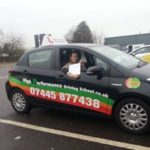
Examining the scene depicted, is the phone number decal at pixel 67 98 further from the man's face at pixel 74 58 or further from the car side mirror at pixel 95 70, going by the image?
the man's face at pixel 74 58

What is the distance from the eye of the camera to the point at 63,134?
5.80m

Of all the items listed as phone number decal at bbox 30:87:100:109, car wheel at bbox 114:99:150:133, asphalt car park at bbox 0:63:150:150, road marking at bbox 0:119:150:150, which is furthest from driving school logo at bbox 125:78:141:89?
road marking at bbox 0:119:150:150

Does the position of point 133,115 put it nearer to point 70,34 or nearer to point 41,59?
point 41,59

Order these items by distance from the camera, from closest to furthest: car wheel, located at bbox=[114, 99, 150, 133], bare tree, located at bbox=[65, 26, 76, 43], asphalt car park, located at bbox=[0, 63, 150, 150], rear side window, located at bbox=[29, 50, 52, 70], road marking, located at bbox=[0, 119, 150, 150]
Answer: road marking, located at bbox=[0, 119, 150, 150] → asphalt car park, located at bbox=[0, 63, 150, 150] → car wheel, located at bbox=[114, 99, 150, 133] → rear side window, located at bbox=[29, 50, 52, 70] → bare tree, located at bbox=[65, 26, 76, 43]

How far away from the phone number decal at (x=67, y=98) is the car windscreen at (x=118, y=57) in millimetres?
829

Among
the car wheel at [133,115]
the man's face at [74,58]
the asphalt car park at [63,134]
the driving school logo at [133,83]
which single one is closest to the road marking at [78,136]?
the asphalt car park at [63,134]

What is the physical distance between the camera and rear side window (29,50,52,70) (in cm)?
666

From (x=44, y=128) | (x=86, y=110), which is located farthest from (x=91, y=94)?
(x=44, y=128)

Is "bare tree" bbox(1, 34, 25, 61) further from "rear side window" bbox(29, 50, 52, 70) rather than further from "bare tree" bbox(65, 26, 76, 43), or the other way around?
"rear side window" bbox(29, 50, 52, 70)

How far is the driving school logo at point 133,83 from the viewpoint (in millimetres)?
5375

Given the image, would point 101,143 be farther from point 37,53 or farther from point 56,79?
point 37,53

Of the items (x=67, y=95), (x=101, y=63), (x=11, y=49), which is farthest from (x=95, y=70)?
(x=11, y=49)

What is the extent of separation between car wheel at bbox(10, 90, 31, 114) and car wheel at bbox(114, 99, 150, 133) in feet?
7.75

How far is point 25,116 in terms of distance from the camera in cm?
721
